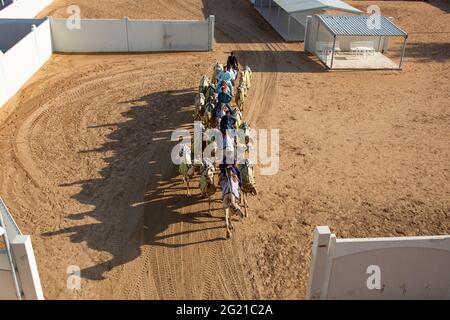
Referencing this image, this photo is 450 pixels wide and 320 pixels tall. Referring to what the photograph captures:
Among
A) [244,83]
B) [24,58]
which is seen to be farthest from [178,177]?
[24,58]

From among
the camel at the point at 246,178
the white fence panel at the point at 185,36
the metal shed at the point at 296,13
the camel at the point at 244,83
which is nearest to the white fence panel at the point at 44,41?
the white fence panel at the point at 185,36

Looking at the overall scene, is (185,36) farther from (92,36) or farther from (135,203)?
(135,203)

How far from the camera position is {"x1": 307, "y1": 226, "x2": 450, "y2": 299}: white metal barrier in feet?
26.4

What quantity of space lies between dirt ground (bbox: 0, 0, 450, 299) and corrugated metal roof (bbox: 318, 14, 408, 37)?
175 cm

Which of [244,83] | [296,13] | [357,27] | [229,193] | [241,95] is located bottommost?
[241,95]

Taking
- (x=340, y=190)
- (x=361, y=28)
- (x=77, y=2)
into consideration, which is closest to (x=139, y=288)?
(x=340, y=190)

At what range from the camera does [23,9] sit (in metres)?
24.2

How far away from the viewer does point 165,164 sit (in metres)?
13.6

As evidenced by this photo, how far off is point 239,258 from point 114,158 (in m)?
5.44

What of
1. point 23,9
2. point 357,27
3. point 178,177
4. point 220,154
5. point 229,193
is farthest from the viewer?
point 23,9

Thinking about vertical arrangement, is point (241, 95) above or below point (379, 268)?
below

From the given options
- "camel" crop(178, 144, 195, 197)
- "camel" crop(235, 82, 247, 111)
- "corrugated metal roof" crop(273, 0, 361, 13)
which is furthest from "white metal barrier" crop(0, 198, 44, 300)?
"corrugated metal roof" crop(273, 0, 361, 13)

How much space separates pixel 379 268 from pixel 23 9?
22582 mm
